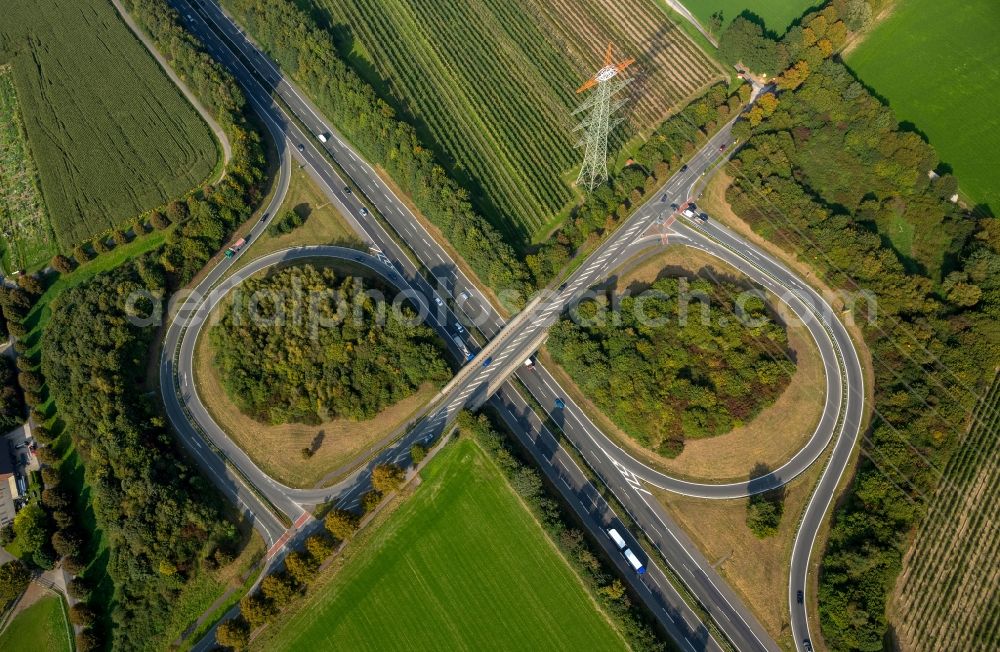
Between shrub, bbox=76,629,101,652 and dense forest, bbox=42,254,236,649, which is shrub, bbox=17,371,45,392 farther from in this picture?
shrub, bbox=76,629,101,652

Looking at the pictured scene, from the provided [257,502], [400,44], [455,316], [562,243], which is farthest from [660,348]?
[400,44]

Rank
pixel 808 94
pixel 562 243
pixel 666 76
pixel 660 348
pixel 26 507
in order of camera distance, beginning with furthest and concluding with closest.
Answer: pixel 666 76
pixel 808 94
pixel 562 243
pixel 660 348
pixel 26 507

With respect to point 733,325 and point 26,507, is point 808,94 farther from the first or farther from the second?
point 26,507

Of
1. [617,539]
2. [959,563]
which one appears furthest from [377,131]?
[959,563]

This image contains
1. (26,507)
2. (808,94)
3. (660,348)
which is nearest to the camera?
(26,507)

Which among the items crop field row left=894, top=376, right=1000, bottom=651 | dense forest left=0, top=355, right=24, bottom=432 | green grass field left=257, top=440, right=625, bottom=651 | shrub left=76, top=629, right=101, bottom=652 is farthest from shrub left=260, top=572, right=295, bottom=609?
crop field row left=894, top=376, right=1000, bottom=651
